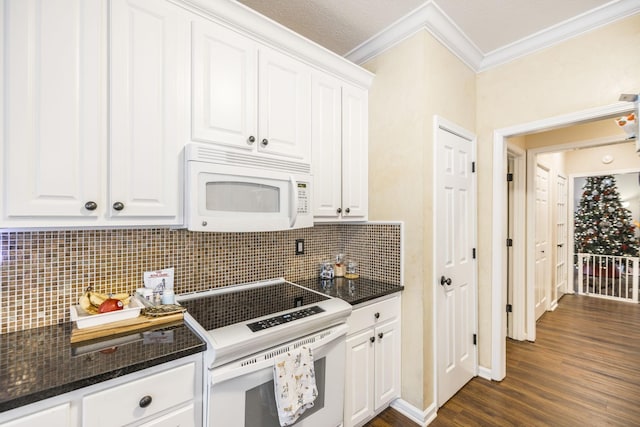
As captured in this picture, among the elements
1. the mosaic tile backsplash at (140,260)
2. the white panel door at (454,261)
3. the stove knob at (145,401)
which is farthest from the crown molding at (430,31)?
the stove knob at (145,401)

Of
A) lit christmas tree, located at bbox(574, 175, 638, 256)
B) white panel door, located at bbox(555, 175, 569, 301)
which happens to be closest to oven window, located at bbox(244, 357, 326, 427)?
white panel door, located at bbox(555, 175, 569, 301)

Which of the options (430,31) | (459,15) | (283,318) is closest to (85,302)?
(283,318)

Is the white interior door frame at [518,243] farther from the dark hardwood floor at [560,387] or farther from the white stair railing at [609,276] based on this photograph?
the white stair railing at [609,276]

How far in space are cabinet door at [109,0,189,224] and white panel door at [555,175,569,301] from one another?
18.2ft

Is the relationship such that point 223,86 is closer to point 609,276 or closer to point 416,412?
point 416,412

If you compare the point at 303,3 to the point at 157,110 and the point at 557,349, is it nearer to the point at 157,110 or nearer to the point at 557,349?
the point at 157,110

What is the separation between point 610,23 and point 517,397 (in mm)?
2743

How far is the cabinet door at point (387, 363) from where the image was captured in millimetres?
1990

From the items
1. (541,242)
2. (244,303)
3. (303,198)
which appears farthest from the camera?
(541,242)

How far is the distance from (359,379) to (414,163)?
1.48 m

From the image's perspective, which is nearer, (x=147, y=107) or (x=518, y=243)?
(x=147, y=107)

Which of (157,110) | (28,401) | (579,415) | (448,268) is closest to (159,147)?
(157,110)

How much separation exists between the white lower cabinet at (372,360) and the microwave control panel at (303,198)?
0.70 meters

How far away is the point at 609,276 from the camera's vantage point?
16.9ft
